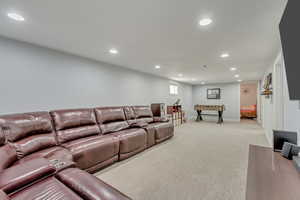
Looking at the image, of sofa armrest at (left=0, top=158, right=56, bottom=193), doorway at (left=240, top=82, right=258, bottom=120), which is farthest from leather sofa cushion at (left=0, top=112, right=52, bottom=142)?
doorway at (left=240, top=82, right=258, bottom=120)

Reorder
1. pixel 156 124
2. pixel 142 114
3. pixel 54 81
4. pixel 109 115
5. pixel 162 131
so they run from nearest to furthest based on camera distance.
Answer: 1. pixel 54 81
2. pixel 109 115
3. pixel 162 131
4. pixel 156 124
5. pixel 142 114

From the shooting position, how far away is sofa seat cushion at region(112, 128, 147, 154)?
2.83 m

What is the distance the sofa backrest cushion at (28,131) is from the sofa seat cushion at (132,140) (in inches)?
46.4

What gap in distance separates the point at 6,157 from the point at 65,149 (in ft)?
2.27

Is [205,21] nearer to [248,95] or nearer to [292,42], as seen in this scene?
[292,42]

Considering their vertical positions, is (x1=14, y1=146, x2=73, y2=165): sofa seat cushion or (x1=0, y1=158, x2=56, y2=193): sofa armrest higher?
(x1=0, y1=158, x2=56, y2=193): sofa armrest

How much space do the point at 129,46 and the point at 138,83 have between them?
2429 millimetres

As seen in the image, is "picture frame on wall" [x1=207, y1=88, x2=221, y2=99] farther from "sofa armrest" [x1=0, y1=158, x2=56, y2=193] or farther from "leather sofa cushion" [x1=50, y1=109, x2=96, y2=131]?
"sofa armrest" [x1=0, y1=158, x2=56, y2=193]

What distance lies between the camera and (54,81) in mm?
2912

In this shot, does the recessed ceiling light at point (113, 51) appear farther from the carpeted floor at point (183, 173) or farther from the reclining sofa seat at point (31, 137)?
the carpeted floor at point (183, 173)

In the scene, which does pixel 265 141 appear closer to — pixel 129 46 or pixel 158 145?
pixel 158 145

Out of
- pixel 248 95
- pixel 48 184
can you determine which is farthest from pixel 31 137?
pixel 248 95

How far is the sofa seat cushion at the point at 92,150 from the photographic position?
2145 millimetres

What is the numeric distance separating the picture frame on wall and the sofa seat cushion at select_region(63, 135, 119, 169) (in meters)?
7.84
